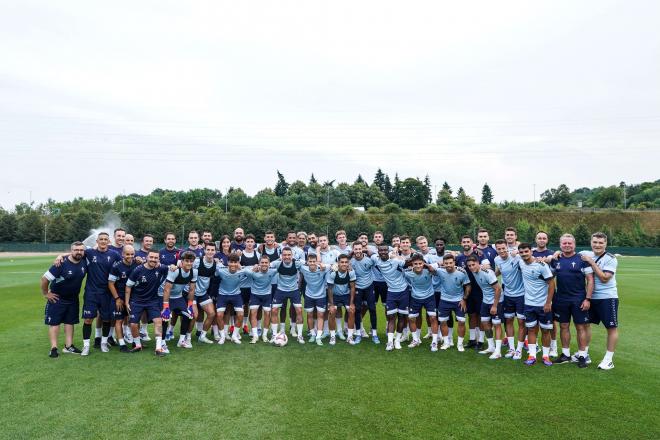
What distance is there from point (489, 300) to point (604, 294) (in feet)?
5.92

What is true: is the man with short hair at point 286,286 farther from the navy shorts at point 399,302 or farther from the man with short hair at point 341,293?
the navy shorts at point 399,302

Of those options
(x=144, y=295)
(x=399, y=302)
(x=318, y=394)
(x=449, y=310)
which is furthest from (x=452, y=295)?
(x=144, y=295)

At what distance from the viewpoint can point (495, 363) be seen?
707 centimetres

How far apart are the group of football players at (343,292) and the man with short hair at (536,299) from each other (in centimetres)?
2

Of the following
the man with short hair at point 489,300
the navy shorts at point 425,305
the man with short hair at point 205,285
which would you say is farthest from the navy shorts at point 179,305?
the man with short hair at point 489,300

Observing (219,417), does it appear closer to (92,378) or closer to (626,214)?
(92,378)

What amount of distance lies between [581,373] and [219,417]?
5.40 m

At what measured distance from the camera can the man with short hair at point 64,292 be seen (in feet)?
24.0

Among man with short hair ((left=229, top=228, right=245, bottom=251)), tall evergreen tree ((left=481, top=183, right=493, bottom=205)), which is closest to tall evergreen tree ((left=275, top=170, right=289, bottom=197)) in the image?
tall evergreen tree ((left=481, top=183, right=493, bottom=205))

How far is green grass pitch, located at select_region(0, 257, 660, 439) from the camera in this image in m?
4.60

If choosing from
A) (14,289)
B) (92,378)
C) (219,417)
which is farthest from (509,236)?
(14,289)

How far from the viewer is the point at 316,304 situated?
8.60m

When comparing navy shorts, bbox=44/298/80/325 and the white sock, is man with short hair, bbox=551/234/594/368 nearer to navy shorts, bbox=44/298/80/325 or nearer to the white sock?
the white sock

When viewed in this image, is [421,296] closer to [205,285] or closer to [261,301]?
[261,301]
